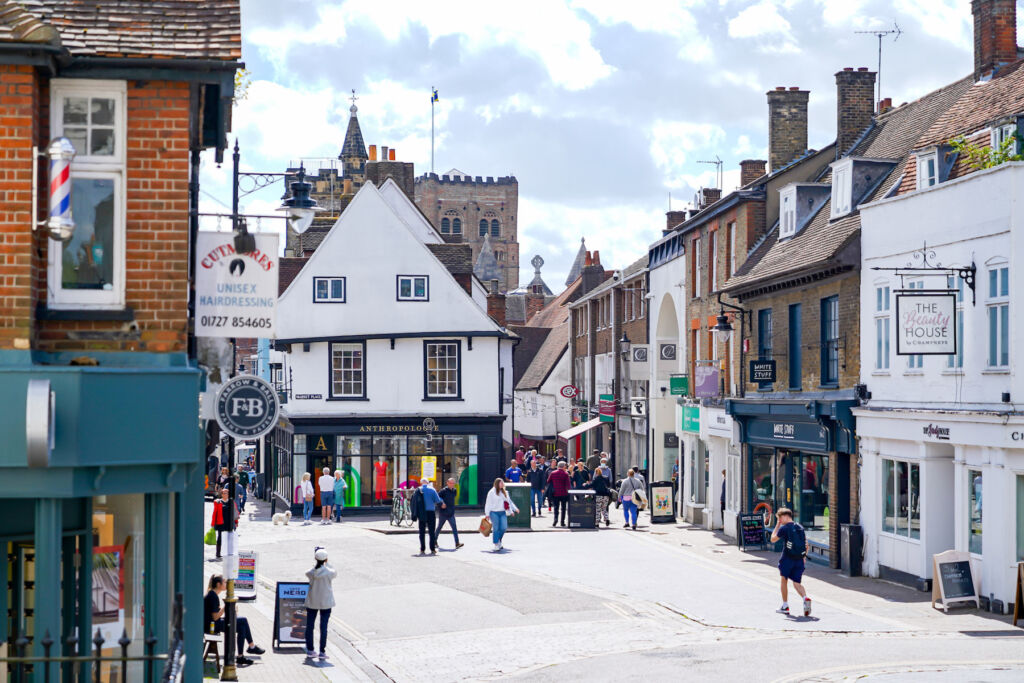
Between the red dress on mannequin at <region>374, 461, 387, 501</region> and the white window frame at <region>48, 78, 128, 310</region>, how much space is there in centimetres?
3214

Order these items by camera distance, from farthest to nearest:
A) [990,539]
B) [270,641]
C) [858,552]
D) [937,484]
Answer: [858,552] → [937,484] → [990,539] → [270,641]

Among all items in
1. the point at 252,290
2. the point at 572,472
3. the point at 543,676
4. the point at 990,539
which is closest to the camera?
the point at 252,290

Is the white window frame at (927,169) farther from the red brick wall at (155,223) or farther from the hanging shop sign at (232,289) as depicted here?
the red brick wall at (155,223)

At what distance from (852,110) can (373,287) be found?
16.9 meters

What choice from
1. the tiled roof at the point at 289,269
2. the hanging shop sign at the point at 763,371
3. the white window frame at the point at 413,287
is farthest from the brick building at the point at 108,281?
the tiled roof at the point at 289,269

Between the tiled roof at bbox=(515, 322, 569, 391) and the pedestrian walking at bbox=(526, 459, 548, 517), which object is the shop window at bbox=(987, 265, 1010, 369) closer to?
the pedestrian walking at bbox=(526, 459, 548, 517)

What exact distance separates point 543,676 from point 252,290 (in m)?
6.69

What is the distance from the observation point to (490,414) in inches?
1677

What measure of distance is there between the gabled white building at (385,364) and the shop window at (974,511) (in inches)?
887

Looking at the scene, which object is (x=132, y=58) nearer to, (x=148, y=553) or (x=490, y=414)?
(x=148, y=553)

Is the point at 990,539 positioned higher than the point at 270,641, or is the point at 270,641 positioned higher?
the point at 990,539

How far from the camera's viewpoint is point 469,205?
161 metres

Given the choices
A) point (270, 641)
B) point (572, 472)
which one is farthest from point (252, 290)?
point (572, 472)

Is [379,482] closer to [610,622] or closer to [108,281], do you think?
[610,622]
